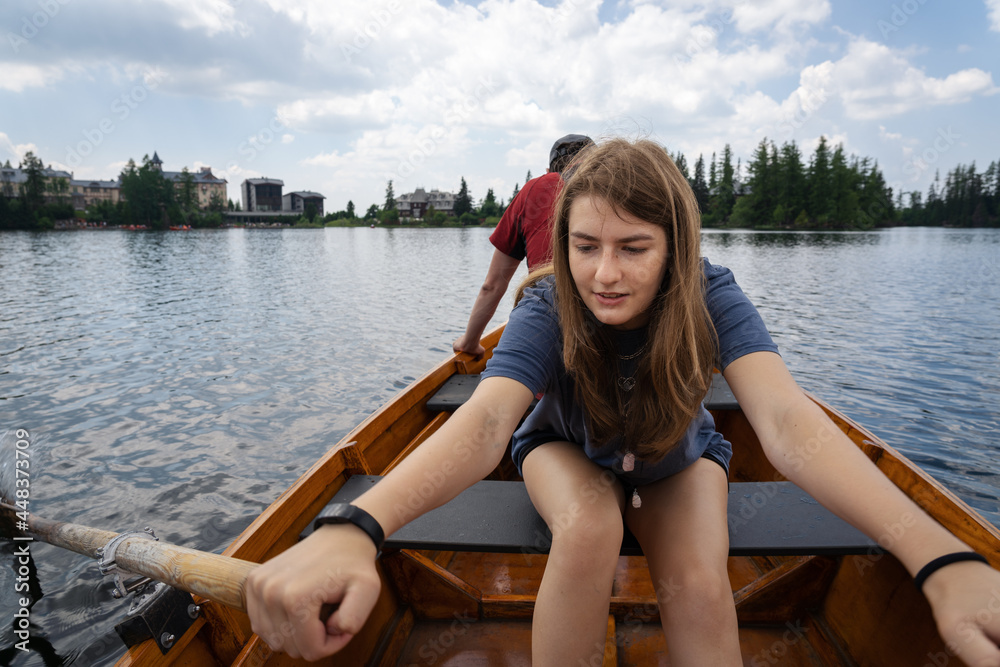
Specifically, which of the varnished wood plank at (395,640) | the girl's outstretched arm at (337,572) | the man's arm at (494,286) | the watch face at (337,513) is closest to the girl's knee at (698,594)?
the girl's outstretched arm at (337,572)

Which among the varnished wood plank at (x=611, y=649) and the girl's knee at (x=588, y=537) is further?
the varnished wood plank at (x=611, y=649)

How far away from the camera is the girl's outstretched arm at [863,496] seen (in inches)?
34.6

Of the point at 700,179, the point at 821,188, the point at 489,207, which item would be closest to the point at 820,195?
the point at 821,188

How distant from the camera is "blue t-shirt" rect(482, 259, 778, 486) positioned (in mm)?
1488

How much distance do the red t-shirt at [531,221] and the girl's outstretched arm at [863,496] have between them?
209 cm

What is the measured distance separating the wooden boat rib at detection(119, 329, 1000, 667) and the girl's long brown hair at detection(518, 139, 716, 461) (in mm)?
1009

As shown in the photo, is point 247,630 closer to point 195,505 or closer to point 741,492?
point 741,492

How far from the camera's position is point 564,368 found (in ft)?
5.33

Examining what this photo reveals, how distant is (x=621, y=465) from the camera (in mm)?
1640

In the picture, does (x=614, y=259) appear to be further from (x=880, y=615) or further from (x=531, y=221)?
(x=531, y=221)

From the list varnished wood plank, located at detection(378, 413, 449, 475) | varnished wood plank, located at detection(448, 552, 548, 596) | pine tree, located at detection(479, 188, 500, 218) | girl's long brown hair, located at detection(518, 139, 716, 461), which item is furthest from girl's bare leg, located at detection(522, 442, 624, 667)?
pine tree, located at detection(479, 188, 500, 218)

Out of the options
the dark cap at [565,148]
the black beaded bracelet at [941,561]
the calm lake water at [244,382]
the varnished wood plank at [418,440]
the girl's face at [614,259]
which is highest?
the dark cap at [565,148]

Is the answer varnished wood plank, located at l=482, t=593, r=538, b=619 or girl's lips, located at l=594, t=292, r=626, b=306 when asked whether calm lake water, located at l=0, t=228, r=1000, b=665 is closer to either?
varnished wood plank, located at l=482, t=593, r=538, b=619

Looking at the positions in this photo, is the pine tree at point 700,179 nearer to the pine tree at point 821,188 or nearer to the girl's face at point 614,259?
the pine tree at point 821,188
